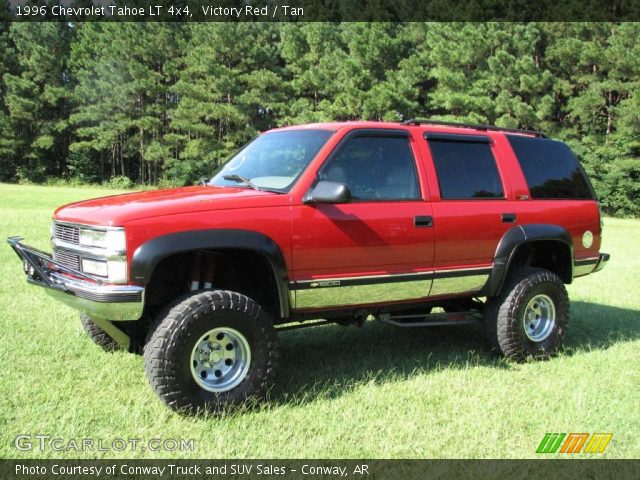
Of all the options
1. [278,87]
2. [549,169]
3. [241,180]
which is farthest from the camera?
[278,87]

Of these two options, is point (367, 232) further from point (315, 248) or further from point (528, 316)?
point (528, 316)

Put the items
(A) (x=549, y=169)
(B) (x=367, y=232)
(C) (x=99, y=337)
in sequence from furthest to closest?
1. (A) (x=549, y=169)
2. (C) (x=99, y=337)
3. (B) (x=367, y=232)

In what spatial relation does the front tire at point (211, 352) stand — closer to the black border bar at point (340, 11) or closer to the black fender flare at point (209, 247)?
the black fender flare at point (209, 247)

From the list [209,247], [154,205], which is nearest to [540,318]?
[209,247]

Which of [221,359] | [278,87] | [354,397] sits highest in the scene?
[278,87]

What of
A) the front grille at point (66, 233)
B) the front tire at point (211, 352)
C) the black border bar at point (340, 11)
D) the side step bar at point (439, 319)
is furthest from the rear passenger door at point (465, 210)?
the black border bar at point (340, 11)

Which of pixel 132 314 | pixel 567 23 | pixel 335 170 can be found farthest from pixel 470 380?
pixel 567 23

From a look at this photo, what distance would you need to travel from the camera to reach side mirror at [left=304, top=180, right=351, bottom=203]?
14.6ft

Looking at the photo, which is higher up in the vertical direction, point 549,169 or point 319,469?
point 549,169

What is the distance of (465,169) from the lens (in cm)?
566

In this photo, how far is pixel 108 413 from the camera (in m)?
4.23

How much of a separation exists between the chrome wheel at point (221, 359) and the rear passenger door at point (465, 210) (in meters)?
1.88

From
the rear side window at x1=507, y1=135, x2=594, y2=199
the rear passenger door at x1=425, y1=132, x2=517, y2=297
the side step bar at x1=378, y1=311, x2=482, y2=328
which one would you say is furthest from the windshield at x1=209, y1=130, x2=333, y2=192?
the rear side window at x1=507, y1=135, x2=594, y2=199

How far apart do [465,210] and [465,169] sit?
0.44 meters
